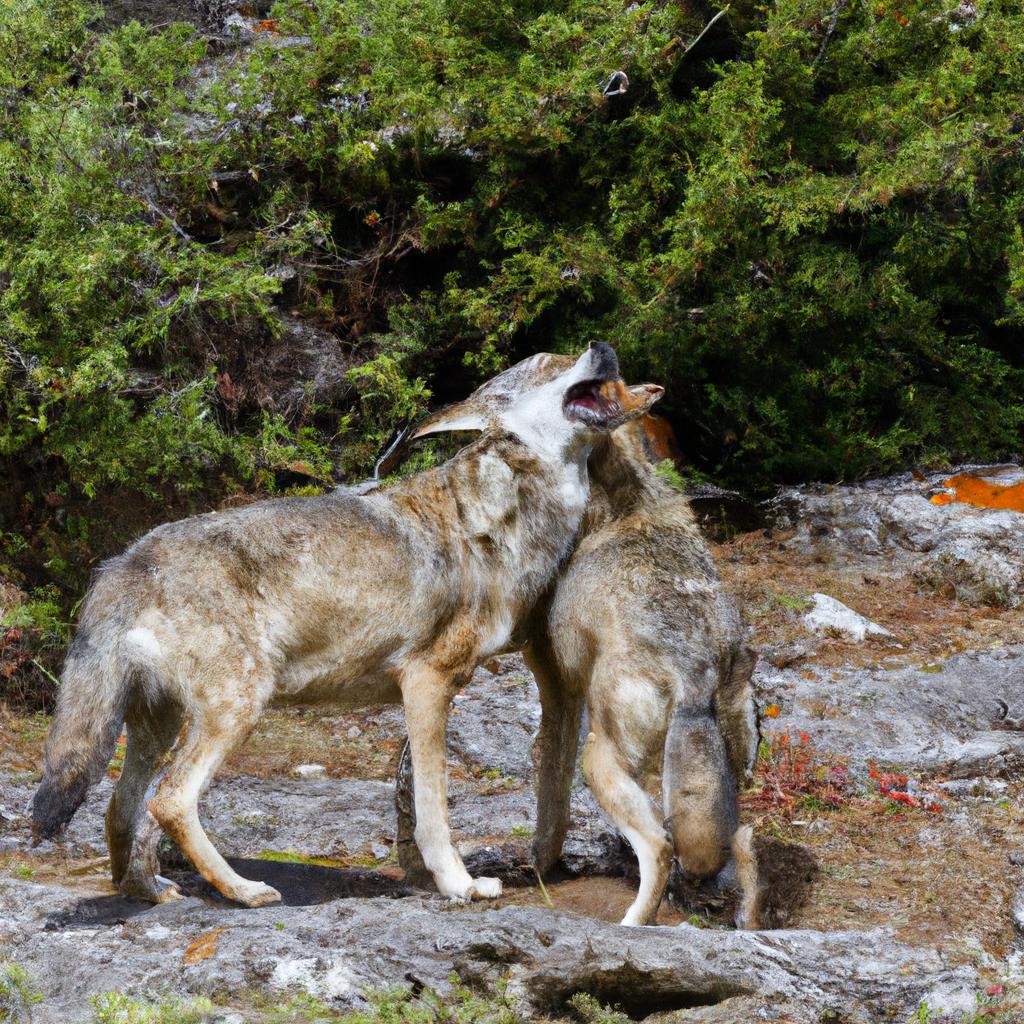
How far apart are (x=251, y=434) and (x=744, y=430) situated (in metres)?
4.88

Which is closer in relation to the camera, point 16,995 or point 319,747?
point 16,995

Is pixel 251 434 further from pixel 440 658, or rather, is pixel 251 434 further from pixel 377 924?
pixel 377 924

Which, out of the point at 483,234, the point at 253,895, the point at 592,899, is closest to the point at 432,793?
the point at 253,895

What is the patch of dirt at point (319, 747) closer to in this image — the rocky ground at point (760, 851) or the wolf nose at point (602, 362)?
the rocky ground at point (760, 851)

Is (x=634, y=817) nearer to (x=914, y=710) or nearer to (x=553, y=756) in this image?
(x=553, y=756)

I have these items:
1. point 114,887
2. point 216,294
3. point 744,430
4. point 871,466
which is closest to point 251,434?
point 216,294

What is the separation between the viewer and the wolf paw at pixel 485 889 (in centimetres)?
521

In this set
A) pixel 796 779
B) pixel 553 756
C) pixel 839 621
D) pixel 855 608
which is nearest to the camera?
pixel 553 756

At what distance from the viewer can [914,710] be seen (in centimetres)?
865

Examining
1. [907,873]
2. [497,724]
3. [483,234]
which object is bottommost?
[497,724]

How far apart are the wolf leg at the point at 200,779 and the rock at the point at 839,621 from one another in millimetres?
6306

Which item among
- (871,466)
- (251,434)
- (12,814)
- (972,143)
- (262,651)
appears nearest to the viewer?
(262,651)

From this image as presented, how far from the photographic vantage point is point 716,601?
18.2ft

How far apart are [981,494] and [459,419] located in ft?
25.6
